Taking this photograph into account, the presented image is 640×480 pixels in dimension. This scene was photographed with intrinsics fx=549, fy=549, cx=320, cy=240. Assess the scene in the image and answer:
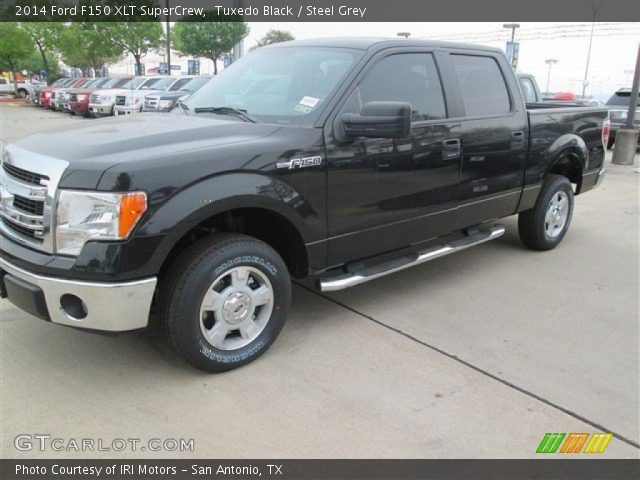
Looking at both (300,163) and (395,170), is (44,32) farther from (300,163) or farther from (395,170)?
(300,163)

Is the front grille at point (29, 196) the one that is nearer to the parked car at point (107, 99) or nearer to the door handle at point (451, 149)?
the door handle at point (451, 149)

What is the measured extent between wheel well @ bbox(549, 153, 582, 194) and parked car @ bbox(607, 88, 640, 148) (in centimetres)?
790

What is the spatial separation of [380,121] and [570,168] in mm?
3523

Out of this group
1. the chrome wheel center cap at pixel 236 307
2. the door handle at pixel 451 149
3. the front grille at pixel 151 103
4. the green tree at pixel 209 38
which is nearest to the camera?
the chrome wheel center cap at pixel 236 307

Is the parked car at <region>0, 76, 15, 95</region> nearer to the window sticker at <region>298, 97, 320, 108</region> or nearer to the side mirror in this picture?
the window sticker at <region>298, 97, 320, 108</region>

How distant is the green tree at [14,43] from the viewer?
39938 mm

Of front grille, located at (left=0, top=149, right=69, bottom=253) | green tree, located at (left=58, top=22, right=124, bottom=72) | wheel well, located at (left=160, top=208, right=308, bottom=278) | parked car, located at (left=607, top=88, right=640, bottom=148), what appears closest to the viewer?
front grille, located at (left=0, top=149, right=69, bottom=253)

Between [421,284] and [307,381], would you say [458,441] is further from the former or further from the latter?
[421,284]

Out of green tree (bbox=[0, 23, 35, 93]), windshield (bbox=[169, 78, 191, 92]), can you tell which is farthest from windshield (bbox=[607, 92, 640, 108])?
→ green tree (bbox=[0, 23, 35, 93])

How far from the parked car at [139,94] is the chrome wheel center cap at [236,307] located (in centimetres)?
1576

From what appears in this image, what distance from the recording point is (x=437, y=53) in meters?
4.26

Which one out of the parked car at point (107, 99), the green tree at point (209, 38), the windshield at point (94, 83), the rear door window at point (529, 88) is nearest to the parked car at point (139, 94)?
the parked car at point (107, 99)

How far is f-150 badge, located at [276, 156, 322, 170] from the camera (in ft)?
10.5
